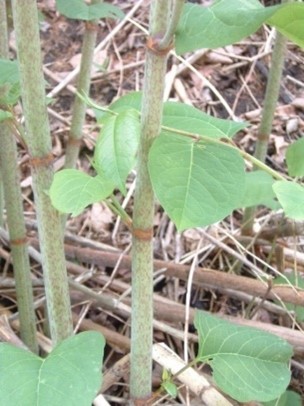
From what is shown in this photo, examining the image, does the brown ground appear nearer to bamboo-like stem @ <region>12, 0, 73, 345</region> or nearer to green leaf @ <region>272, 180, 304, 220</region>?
bamboo-like stem @ <region>12, 0, 73, 345</region>

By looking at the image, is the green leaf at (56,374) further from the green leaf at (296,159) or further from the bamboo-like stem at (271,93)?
the bamboo-like stem at (271,93)

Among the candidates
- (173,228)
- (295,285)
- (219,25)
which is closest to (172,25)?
(219,25)

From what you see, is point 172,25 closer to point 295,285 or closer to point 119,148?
point 119,148

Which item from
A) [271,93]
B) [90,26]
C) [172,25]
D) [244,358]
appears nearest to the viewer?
[172,25]

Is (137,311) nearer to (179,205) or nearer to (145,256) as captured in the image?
(145,256)

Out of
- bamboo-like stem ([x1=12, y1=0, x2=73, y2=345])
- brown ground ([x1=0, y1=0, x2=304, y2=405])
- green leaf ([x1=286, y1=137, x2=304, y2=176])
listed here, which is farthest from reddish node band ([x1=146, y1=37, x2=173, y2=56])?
brown ground ([x1=0, y1=0, x2=304, y2=405])

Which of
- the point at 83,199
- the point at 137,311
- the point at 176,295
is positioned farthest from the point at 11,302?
the point at 83,199
